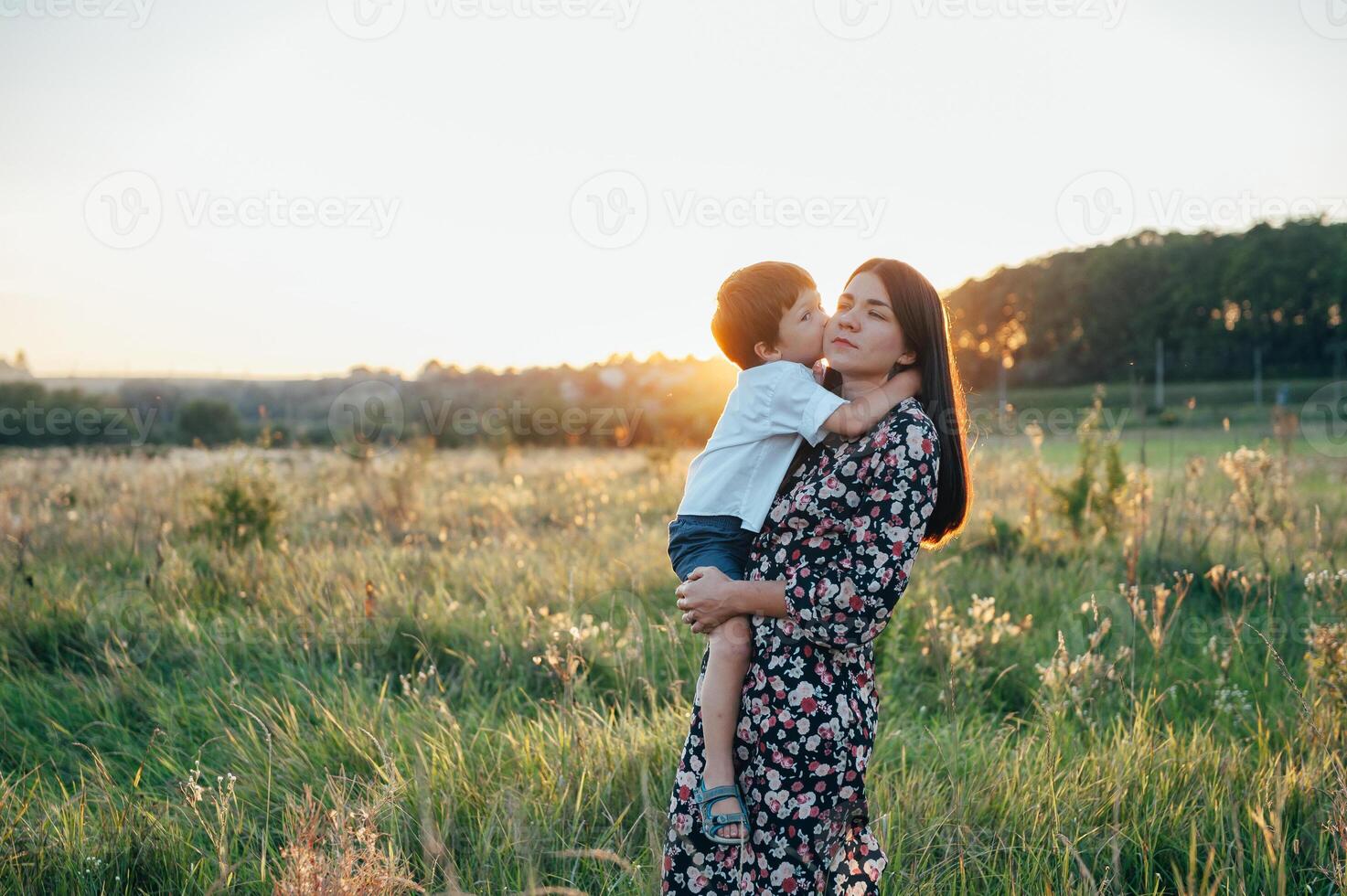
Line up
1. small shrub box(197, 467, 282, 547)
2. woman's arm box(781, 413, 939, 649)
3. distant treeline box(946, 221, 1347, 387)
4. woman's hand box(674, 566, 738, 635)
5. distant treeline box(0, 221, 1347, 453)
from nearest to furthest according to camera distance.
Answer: woman's arm box(781, 413, 939, 649) → woman's hand box(674, 566, 738, 635) → small shrub box(197, 467, 282, 547) → distant treeline box(0, 221, 1347, 453) → distant treeline box(946, 221, 1347, 387)

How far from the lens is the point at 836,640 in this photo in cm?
192

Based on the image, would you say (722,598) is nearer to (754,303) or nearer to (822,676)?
(822,676)

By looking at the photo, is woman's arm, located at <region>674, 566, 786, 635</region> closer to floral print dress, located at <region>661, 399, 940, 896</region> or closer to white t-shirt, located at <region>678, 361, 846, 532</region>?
floral print dress, located at <region>661, 399, 940, 896</region>

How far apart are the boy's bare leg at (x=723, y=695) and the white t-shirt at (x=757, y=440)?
26 cm

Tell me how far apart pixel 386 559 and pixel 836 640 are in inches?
188

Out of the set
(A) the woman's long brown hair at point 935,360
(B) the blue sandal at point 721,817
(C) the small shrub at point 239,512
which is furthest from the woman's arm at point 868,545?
(C) the small shrub at point 239,512

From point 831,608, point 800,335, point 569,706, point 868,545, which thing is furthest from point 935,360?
point 569,706

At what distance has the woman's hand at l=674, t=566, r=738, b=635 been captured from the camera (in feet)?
6.57

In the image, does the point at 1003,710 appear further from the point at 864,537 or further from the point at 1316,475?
the point at 1316,475

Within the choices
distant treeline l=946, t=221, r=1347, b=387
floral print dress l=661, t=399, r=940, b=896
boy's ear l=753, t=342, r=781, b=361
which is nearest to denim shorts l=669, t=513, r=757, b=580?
floral print dress l=661, t=399, r=940, b=896

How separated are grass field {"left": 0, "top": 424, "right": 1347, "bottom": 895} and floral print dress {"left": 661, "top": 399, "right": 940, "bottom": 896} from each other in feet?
0.93

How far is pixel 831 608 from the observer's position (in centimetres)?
189

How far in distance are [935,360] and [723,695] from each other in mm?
929

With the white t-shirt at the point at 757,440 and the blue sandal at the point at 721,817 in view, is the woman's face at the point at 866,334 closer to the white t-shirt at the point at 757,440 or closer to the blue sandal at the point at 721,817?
the white t-shirt at the point at 757,440
